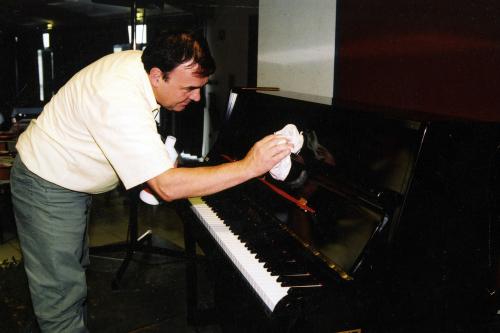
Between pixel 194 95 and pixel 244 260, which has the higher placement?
pixel 194 95

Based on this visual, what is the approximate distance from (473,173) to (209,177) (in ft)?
2.68

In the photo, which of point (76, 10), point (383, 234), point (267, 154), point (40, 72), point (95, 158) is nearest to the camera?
point (383, 234)

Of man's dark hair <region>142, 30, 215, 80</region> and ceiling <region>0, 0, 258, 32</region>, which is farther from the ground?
ceiling <region>0, 0, 258, 32</region>

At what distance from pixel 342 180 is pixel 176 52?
75 centimetres

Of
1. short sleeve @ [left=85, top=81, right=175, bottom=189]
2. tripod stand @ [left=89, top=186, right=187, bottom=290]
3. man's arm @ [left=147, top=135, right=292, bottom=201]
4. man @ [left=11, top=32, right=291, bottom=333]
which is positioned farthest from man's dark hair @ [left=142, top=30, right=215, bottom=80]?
tripod stand @ [left=89, top=186, right=187, bottom=290]

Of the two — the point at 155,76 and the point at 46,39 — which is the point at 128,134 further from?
the point at 46,39

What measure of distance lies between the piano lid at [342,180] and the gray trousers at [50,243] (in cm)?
81

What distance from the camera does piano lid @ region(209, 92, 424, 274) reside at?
1.29 m

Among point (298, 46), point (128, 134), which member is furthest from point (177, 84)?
point (298, 46)

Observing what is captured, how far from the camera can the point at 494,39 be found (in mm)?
1580

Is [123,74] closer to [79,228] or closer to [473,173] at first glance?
[79,228]

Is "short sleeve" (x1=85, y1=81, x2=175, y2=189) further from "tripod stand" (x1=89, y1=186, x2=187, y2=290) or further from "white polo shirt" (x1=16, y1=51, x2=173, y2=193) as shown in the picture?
"tripod stand" (x1=89, y1=186, x2=187, y2=290)

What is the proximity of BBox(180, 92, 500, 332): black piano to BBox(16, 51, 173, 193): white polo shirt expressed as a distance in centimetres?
51

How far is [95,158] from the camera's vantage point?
69.1 inches
